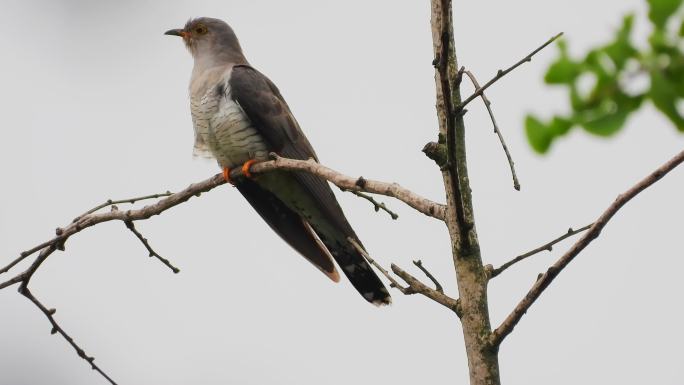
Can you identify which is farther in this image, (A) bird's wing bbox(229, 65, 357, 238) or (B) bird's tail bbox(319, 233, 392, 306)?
(A) bird's wing bbox(229, 65, 357, 238)

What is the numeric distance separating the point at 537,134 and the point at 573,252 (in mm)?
1284

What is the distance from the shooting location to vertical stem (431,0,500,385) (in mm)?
1925

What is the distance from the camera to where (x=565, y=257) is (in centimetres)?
183

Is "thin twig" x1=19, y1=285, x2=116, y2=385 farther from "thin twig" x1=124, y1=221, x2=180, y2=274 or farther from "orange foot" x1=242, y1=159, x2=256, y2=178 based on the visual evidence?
"orange foot" x1=242, y1=159, x2=256, y2=178


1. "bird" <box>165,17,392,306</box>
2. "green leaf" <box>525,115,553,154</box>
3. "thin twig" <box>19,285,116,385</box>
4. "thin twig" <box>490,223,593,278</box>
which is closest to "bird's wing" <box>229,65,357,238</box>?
"bird" <box>165,17,392,306</box>

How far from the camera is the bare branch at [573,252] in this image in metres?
1.65

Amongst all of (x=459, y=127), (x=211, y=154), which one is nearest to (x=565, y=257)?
(x=459, y=127)

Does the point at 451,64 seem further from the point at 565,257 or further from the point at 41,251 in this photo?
the point at 41,251

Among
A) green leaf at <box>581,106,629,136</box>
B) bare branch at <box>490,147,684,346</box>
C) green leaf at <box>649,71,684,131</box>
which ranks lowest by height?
green leaf at <box>581,106,629,136</box>

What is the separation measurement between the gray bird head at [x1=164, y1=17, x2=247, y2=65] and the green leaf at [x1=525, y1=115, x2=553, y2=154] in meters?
4.97

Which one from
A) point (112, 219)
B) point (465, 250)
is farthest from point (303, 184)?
point (465, 250)

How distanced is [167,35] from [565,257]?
472 cm

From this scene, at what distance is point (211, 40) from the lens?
5.74 meters

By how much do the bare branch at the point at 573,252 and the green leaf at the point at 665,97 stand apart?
3.61 ft
